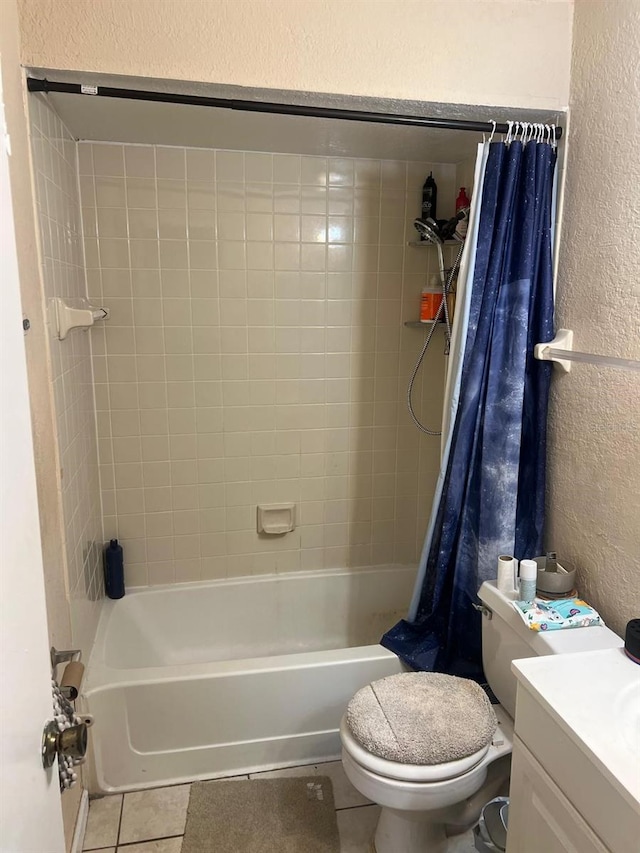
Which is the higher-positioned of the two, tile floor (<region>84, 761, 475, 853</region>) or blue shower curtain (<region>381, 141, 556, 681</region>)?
blue shower curtain (<region>381, 141, 556, 681</region>)

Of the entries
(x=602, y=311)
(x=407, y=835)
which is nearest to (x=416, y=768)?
(x=407, y=835)

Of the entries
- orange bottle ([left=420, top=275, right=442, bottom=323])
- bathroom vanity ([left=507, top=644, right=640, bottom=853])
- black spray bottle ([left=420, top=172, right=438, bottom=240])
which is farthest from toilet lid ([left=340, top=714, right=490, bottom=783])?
black spray bottle ([left=420, top=172, right=438, bottom=240])

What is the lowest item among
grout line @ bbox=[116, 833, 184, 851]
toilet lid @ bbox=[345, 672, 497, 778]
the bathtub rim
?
grout line @ bbox=[116, 833, 184, 851]

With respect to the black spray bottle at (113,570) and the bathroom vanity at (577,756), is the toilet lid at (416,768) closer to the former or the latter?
the bathroom vanity at (577,756)

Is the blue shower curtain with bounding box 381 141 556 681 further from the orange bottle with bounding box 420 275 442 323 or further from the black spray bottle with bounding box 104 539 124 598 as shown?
the black spray bottle with bounding box 104 539 124 598

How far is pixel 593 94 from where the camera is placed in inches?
65.3

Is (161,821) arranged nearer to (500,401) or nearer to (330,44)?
(500,401)

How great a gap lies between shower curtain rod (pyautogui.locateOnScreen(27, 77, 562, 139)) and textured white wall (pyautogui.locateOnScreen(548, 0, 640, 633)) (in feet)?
0.59

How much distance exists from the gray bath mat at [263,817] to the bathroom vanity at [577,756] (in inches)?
26.9

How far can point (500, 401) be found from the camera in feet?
5.98

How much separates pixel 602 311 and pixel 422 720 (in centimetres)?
119

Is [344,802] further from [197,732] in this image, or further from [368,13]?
[368,13]

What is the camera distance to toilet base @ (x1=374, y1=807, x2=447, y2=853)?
163cm

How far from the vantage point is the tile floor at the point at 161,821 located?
1.76m
